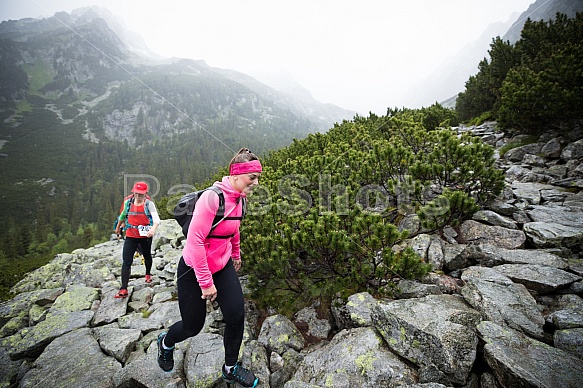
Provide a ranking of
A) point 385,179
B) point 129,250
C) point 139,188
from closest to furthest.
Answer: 1. point 139,188
2. point 129,250
3. point 385,179

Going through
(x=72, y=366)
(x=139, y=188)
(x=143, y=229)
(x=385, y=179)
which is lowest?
(x=72, y=366)

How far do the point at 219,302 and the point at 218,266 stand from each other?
18.3 inches

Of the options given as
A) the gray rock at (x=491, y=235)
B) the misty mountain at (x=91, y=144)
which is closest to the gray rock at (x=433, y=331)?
the gray rock at (x=491, y=235)

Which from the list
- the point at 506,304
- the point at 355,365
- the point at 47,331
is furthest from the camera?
the point at 47,331

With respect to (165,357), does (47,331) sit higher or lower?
lower

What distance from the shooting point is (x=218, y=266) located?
9.76ft

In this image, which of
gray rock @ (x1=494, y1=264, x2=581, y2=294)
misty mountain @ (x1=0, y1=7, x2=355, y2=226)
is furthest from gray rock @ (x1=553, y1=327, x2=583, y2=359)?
misty mountain @ (x1=0, y1=7, x2=355, y2=226)

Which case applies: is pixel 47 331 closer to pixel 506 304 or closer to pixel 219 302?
pixel 219 302

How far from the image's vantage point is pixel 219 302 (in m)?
3.04

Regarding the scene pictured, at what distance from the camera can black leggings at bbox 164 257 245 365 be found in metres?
2.93

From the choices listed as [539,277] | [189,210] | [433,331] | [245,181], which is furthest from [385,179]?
[189,210]

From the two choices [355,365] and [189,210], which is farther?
[355,365]

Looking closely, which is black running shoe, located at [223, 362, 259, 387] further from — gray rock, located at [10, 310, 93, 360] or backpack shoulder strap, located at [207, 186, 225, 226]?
gray rock, located at [10, 310, 93, 360]

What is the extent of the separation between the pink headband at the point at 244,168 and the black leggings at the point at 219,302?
1.20 meters
